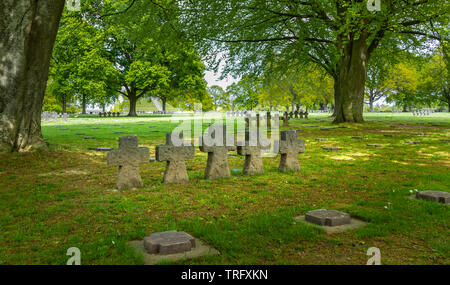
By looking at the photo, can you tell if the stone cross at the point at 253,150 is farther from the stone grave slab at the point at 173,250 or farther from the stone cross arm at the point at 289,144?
the stone grave slab at the point at 173,250

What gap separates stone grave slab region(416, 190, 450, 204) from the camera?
195 inches

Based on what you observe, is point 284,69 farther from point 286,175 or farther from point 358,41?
point 286,175

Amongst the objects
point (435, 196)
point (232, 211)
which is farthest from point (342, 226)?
point (435, 196)

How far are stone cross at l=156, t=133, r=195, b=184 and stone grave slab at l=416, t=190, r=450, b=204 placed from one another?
3.98 m

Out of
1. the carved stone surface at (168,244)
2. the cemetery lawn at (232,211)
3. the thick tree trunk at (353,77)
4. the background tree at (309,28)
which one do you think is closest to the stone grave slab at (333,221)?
the cemetery lawn at (232,211)

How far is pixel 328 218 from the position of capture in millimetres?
4141

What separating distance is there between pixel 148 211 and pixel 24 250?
1.68m

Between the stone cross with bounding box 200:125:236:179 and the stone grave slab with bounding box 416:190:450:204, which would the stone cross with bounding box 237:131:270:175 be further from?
the stone grave slab with bounding box 416:190:450:204

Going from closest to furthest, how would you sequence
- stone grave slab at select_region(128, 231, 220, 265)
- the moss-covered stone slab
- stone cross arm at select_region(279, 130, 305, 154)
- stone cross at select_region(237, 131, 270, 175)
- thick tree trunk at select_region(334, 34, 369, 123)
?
stone grave slab at select_region(128, 231, 220, 265) → the moss-covered stone slab → stone cross at select_region(237, 131, 270, 175) → stone cross arm at select_region(279, 130, 305, 154) → thick tree trunk at select_region(334, 34, 369, 123)

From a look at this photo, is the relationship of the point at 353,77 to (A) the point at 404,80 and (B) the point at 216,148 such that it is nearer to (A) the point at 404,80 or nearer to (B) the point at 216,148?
(B) the point at 216,148

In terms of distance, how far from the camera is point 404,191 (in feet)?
18.6

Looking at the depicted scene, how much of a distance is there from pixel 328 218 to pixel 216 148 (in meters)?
3.12

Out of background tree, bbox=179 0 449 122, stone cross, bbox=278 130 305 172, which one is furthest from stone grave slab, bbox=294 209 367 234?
background tree, bbox=179 0 449 122

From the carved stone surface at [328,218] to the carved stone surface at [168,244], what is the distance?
166 centimetres
